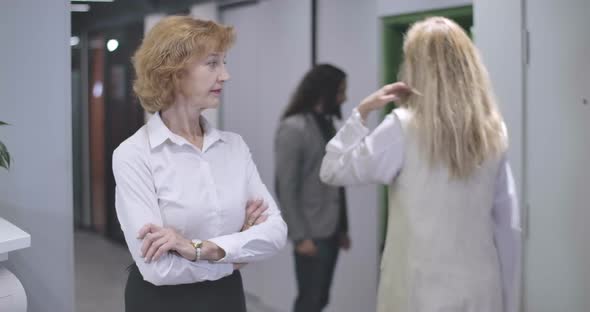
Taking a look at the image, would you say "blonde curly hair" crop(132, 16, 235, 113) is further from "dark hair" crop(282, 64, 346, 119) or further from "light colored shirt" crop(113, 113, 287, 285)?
"dark hair" crop(282, 64, 346, 119)

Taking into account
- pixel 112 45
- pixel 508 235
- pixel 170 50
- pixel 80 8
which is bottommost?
pixel 508 235

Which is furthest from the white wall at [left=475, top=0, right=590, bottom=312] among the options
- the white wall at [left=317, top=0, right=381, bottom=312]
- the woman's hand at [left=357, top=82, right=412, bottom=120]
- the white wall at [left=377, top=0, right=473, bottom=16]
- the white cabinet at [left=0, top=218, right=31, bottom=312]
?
the white cabinet at [left=0, top=218, right=31, bottom=312]

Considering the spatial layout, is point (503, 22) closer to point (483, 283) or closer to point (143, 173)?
point (483, 283)

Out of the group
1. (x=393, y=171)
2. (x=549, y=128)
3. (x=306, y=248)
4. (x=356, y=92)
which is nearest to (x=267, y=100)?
(x=356, y=92)

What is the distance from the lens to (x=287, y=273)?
9.14ft

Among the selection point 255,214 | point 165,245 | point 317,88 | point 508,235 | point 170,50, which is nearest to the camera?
point 165,245

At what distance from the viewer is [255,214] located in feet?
5.87

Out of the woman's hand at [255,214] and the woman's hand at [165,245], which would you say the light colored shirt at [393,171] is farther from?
the woman's hand at [165,245]

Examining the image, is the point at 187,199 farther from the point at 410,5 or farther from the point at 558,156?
the point at 558,156

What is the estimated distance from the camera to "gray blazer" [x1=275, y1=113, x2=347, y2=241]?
2631 mm

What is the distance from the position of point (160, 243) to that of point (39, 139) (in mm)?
1212

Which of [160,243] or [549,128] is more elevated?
[549,128]

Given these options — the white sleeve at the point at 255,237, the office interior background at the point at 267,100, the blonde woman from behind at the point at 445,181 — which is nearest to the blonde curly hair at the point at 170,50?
the white sleeve at the point at 255,237

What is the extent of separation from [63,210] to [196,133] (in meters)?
1.04
